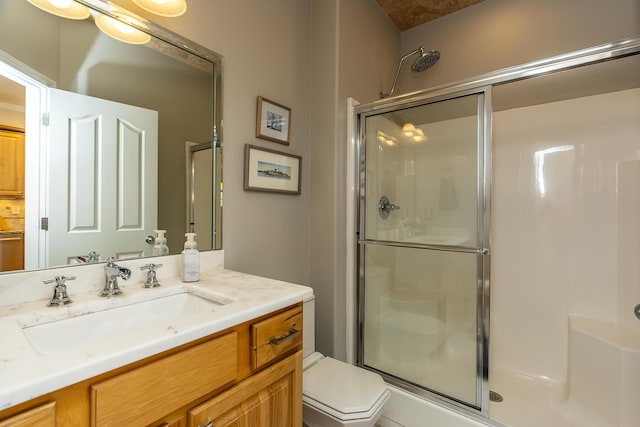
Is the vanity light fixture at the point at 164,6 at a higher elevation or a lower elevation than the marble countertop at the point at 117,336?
higher

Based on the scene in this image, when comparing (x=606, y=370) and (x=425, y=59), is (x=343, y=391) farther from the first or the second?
(x=425, y=59)

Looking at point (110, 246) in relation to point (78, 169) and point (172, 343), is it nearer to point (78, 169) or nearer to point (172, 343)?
point (78, 169)

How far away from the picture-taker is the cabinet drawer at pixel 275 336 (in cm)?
82

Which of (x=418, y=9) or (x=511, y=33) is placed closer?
(x=511, y=33)

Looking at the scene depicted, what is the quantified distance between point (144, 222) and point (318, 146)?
3.50 feet

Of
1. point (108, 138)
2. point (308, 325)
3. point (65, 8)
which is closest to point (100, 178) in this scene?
point (108, 138)

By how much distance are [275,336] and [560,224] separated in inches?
75.9

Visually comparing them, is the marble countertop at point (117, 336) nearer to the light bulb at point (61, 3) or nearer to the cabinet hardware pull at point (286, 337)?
the cabinet hardware pull at point (286, 337)

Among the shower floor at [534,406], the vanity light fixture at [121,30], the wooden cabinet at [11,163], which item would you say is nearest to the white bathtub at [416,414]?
the shower floor at [534,406]

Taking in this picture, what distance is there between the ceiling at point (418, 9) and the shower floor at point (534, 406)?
2557 mm

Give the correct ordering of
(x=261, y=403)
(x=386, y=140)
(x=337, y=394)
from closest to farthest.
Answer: (x=261, y=403) < (x=337, y=394) < (x=386, y=140)

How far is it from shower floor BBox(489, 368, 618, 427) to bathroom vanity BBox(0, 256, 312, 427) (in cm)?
124

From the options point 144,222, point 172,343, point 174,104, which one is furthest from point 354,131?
point 172,343

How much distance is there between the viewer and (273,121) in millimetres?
1621
